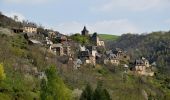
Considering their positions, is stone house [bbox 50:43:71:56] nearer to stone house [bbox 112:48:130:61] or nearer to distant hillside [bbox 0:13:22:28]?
distant hillside [bbox 0:13:22:28]

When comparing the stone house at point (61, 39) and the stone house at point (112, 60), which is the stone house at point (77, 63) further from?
the stone house at point (61, 39)

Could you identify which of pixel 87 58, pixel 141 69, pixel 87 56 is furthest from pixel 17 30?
pixel 141 69

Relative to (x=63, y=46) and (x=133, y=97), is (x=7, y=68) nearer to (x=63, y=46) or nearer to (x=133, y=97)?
(x=133, y=97)

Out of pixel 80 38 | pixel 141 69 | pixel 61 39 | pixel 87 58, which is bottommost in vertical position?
pixel 141 69

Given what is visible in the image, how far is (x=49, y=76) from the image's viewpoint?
180ft

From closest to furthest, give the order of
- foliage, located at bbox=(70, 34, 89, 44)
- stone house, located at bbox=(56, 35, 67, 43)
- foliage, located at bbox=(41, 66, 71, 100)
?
foliage, located at bbox=(41, 66, 71, 100)
stone house, located at bbox=(56, 35, 67, 43)
foliage, located at bbox=(70, 34, 89, 44)

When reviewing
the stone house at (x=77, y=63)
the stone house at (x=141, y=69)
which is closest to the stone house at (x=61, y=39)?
the stone house at (x=77, y=63)

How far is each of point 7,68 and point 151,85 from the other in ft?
151

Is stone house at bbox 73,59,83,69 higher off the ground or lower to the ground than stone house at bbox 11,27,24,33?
lower

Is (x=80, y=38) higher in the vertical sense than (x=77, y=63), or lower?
higher

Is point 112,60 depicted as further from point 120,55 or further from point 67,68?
point 67,68

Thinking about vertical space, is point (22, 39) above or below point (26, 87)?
above

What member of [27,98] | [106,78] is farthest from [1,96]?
[106,78]

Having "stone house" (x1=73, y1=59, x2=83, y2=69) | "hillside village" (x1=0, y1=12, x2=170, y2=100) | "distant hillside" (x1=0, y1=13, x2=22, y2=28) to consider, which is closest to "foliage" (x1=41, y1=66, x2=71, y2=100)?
"hillside village" (x1=0, y1=12, x2=170, y2=100)
